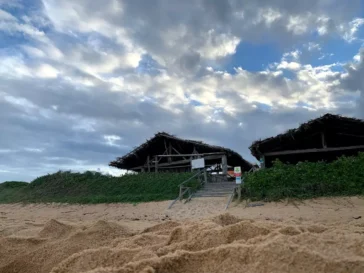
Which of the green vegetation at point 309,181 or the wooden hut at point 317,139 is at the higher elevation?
the wooden hut at point 317,139

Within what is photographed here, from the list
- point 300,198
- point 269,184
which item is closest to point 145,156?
point 269,184

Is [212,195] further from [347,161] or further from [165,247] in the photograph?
[165,247]

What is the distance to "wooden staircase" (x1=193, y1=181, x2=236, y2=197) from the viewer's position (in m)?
15.8

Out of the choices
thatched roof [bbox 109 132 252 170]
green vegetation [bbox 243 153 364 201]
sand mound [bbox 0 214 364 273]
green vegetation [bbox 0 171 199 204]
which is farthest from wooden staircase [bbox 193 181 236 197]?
sand mound [bbox 0 214 364 273]

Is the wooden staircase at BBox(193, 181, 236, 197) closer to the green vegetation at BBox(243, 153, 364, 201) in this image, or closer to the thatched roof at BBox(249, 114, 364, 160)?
the green vegetation at BBox(243, 153, 364, 201)

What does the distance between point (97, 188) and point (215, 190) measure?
285 inches

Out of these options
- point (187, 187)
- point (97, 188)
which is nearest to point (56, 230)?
point (187, 187)

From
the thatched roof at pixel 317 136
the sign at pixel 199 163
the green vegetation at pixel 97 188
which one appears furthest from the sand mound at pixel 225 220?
the sign at pixel 199 163

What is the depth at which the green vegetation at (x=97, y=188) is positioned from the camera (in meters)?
17.1

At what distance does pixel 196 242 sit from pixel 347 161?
38.6 feet

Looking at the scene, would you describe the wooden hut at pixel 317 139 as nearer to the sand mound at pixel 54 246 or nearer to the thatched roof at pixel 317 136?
the thatched roof at pixel 317 136

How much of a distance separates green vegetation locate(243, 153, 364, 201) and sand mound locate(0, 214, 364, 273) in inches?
365

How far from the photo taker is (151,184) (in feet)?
60.2

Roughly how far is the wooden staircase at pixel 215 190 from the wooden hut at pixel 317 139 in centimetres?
232
